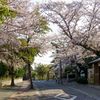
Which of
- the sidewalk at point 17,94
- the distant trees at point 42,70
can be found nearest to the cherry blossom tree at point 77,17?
the sidewalk at point 17,94

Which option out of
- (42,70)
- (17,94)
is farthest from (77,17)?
(42,70)

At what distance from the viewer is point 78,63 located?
30109 mm

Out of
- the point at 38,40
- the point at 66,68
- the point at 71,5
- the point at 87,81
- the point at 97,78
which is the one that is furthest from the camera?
the point at 66,68

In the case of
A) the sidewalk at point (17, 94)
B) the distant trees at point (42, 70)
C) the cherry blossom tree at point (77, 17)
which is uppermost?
the cherry blossom tree at point (77, 17)

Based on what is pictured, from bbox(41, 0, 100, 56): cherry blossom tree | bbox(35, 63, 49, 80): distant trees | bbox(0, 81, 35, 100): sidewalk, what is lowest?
bbox(35, 63, 49, 80): distant trees

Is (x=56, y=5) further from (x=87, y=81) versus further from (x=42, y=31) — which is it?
(x=87, y=81)

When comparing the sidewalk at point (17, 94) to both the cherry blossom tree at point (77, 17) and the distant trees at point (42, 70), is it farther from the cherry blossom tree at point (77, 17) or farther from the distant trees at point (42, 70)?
the distant trees at point (42, 70)

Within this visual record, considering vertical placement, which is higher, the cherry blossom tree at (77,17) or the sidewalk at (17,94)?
the cherry blossom tree at (77,17)

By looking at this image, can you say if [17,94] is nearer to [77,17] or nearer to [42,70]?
[77,17]

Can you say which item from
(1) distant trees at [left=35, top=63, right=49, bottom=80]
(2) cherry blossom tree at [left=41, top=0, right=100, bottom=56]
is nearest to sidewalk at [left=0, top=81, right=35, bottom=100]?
(2) cherry blossom tree at [left=41, top=0, right=100, bottom=56]

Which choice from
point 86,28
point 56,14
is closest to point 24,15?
point 56,14

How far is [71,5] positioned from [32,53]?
8103 mm

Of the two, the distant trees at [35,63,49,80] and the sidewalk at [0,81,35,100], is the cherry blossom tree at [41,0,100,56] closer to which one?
the sidewalk at [0,81,35,100]

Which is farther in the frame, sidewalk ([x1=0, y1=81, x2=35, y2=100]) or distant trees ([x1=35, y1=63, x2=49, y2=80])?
distant trees ([x1=35, y1=63, x2=49, y2=80])
